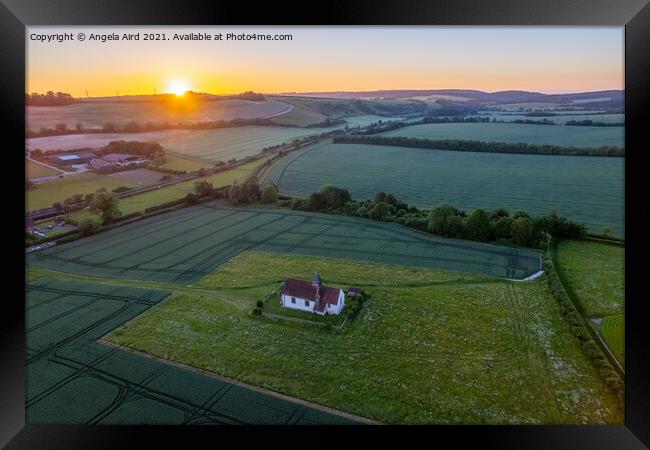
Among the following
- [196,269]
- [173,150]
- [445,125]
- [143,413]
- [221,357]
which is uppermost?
[445,125]

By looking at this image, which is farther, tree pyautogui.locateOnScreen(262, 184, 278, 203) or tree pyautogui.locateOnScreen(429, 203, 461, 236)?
tree pyautogui.locateOnScreen(429, 203, 461, 236)

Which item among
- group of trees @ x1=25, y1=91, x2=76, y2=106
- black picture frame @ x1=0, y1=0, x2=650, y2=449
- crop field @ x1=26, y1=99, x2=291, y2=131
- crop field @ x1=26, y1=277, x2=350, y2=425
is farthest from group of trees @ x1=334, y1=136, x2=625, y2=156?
crop field @ x1=26, y1=277, x2=350, y2=425

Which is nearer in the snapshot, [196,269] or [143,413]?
[143,413]

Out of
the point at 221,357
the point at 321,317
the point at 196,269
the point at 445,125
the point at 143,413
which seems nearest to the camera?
the point at 143,413

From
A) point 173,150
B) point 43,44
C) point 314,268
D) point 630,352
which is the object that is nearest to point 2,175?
point 43,44

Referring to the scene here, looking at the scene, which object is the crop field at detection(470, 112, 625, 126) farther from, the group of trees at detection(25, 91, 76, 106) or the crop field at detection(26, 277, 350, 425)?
the group of trees at detection(25, 91, 76, 106)

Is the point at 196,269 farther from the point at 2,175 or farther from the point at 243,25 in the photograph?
the point at 243,25

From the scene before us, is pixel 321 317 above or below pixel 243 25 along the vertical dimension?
below
